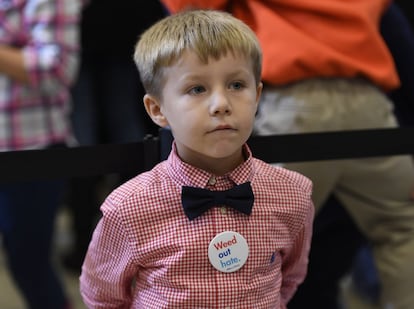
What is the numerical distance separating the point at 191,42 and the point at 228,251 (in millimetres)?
333

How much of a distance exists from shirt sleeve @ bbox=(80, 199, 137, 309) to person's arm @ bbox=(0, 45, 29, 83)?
0.53 meters

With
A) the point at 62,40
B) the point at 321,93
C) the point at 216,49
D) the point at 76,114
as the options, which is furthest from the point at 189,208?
the point at 76,114

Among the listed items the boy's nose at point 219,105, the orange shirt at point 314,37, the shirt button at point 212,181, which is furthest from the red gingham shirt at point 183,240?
the orange shirt at point 314,37

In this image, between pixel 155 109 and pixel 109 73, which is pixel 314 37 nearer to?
pixel 155 109

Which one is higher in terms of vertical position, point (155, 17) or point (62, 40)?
point (62, 40)

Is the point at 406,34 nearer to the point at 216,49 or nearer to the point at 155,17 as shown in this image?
the point at 216,49

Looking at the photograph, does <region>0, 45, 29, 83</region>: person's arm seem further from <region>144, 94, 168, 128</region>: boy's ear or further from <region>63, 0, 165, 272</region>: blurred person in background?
<region>63, 0, 165, 272</region>: blurred person in background

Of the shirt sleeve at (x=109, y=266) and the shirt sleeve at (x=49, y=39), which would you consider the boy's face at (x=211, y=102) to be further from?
the shirt sleeve at (x=49, y=39)

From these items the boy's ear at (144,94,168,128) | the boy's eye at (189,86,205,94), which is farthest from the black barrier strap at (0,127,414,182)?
the boy's eye at (189,86,205,94)

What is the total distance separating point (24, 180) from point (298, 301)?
80 cm

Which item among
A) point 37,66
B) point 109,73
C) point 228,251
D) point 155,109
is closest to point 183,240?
Result: point 228,251

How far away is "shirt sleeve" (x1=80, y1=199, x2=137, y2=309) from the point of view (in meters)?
1.07

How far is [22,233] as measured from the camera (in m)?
1.60

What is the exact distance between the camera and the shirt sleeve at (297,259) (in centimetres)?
120
